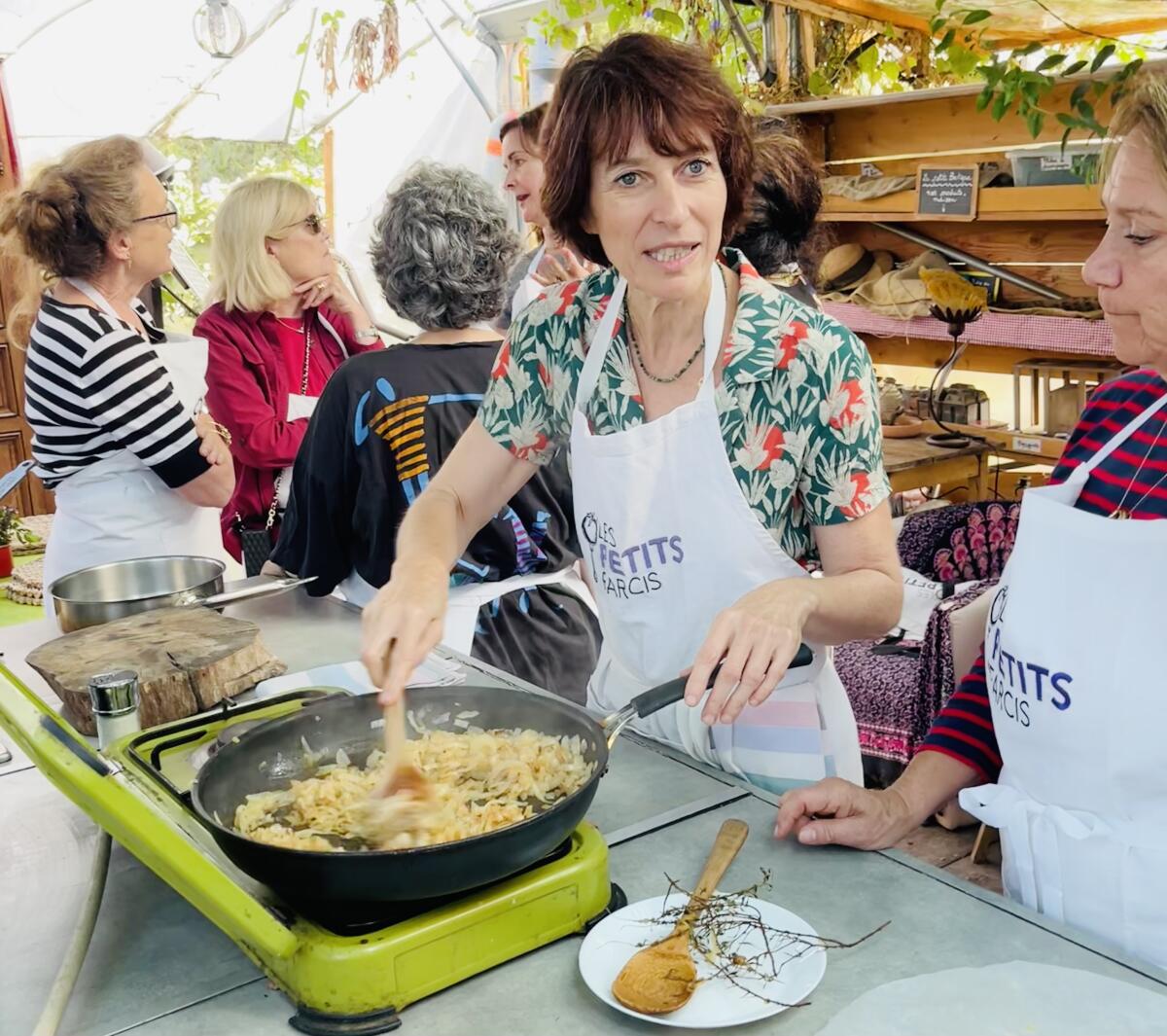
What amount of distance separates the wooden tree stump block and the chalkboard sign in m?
3.30

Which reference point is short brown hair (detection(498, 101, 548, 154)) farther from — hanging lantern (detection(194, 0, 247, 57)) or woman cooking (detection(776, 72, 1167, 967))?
woman cooking (detection(776, 72, 1167, 967))

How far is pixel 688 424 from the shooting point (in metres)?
1.85

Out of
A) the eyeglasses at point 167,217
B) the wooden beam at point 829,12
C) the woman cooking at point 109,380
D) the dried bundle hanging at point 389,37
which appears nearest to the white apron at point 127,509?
the woman cooking at point 109,380

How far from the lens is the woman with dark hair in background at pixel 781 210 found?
287 centimetres

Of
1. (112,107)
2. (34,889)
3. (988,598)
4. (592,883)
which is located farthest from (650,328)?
(112,107)

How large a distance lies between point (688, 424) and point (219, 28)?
Result: 4625mm

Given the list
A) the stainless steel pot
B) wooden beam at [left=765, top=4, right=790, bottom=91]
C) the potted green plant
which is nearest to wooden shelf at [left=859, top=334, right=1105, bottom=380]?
wooden beam at [left=765, top=4, right=790, bottom=91]

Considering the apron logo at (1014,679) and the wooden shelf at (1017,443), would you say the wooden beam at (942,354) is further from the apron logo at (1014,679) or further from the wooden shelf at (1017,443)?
the apron logo at (1014,679)

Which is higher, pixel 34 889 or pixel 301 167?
pixel 301 167

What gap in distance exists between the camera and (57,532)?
3.31m

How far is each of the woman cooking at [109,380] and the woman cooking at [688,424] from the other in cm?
139

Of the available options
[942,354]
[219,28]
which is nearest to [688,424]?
[942,354]

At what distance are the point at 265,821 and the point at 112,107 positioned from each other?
6662 mm

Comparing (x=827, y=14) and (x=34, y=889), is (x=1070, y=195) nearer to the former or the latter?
(x=827, y=14)
